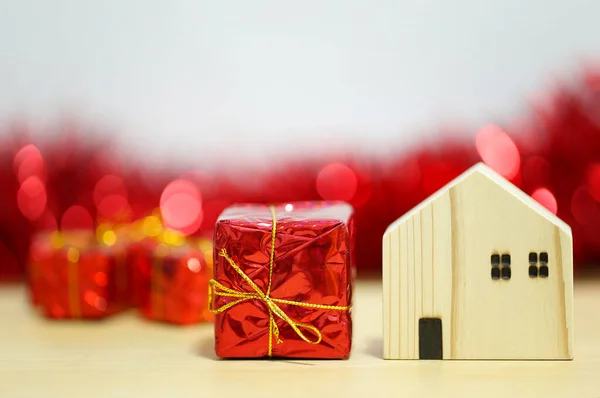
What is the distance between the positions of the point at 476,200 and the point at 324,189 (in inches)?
20.1

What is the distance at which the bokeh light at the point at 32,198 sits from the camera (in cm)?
Answer: 137

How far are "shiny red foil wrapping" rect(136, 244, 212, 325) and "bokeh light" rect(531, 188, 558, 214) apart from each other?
62cm

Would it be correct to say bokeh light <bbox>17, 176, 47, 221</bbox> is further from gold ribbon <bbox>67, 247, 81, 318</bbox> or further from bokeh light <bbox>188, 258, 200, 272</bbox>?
bokeh light <bbox>188, 258, 200, 272</bbox>

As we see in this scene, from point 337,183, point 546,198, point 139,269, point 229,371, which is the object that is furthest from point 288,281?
point 546,198

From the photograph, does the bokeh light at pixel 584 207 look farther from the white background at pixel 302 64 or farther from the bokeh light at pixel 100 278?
the bokeh light at pixel 100 278

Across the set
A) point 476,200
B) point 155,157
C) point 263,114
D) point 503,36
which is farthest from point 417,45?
point 476,200

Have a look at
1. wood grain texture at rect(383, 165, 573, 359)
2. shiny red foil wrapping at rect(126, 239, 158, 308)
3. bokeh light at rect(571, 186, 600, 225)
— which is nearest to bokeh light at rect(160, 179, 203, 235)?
shiny red foil wrapping at rect(126, 239, 158, 308)

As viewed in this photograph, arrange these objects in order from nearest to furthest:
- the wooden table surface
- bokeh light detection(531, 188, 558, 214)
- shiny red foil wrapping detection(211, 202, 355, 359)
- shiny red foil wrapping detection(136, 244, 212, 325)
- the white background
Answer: the wooden table surface → shiny red foil wrapping detection(211, 202, 355, 359) → shiny red foil wrapping detection(136, 244, 212, 325) → bokeh light detection(531, 188, 558, 214) → the white background

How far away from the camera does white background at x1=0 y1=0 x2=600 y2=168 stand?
1790 mm

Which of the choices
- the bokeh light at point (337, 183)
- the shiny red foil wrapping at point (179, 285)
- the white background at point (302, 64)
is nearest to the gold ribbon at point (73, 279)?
the shiny red foil wrapping at point (179, 285)

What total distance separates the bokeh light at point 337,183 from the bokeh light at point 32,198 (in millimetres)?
529

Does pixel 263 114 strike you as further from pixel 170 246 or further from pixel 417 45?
pixel 170 246

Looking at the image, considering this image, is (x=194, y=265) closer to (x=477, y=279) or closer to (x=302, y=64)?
(x=477, y=279)

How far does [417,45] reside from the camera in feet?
5.91
